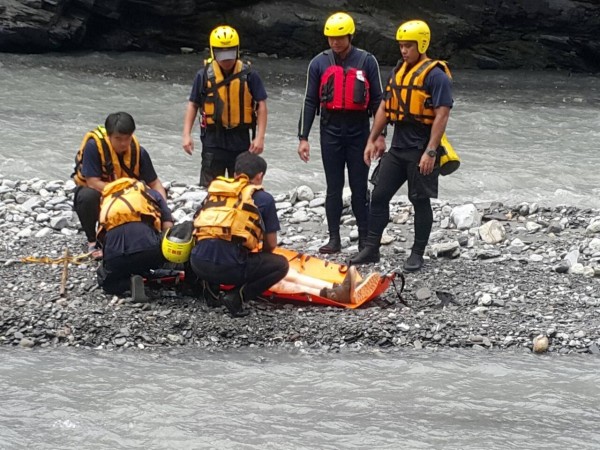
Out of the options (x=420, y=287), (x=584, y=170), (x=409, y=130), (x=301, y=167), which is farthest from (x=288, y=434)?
(x=584, y=170)

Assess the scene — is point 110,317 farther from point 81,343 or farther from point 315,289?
point 315,289

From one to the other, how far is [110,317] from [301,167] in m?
5.38

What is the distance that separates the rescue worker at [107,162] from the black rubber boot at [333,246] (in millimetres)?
1413

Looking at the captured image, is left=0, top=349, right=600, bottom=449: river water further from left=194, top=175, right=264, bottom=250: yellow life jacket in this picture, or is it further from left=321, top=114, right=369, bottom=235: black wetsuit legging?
left=321, top=114, right=369, bottom=235: black wetsuit legging

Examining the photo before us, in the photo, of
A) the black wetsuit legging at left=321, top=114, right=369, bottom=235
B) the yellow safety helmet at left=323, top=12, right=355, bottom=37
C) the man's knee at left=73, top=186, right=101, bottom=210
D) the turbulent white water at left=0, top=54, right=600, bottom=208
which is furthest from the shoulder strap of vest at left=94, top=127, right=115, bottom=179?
the turbulent white water at left=0, top=54, right=600, bottom=208

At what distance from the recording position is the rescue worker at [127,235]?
604cm

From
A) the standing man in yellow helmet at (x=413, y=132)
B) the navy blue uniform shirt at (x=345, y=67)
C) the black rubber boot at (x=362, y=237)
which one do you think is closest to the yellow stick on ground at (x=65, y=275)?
the navy blue uniform shirt at (x=345, y=67)

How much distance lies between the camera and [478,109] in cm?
1473

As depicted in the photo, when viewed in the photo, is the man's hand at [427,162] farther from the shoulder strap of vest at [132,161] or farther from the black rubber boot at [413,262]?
the shoulder strap of vest at [132,161]

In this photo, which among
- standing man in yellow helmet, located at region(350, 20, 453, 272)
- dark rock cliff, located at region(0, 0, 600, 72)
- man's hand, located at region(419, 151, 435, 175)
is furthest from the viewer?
dark rock cliff, located at region(0, 0, 600, 72)

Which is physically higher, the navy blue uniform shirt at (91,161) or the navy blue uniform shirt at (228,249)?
the navy blue uniform shirt at (91,161)

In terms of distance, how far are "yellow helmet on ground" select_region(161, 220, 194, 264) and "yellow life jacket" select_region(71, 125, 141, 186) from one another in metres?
0.88

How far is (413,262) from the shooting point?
22.7 ft

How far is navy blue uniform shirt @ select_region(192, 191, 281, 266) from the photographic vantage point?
5824 millimetres
